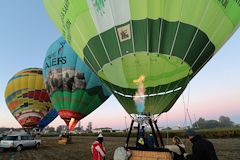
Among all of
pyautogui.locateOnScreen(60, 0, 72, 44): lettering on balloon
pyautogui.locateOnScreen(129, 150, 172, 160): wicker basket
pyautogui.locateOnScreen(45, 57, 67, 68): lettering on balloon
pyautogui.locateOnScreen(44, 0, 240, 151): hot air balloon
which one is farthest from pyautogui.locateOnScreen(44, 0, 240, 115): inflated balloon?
pyautogui.locateOnScreen(45, 57, 67, 68): lettering on balloon

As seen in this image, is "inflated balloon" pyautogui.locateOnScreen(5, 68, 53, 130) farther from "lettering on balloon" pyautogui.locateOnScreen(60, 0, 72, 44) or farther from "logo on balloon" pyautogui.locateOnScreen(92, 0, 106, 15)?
"logo on balloon" pyautogui.locateOnScreen(92, 0, 106, 15)

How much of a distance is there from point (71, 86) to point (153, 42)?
1345cm

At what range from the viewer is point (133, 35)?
6.37 meters

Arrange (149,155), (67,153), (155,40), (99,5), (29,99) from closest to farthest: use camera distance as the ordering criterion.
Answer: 1. (149,155)
2. (155,40)
3. (99,5)
4. (67,153)
5. (29,99)

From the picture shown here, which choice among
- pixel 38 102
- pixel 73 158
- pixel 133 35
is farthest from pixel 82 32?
pixel 38 102

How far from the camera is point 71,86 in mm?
18750

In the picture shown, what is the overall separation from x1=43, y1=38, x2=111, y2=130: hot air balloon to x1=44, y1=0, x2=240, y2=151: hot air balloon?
11.8m

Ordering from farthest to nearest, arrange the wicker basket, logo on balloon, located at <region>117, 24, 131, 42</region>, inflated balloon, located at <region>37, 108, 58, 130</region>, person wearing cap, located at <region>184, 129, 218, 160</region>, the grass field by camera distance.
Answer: inflated balloon, located at <region>37, 108, 58, 130</region> < the grass field < logo on balloon, located at <region>117, 24, 131, 42</region> < the wicker basket < person wearing cap, located at <region>184, 129, 218, 160</region>

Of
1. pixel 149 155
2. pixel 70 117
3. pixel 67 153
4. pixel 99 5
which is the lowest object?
pixel 67 153

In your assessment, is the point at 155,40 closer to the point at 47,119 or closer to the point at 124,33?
the point at 124,33

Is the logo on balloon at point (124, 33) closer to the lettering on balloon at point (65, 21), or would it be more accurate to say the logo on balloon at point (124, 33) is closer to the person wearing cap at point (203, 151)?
the lettering on balloon at point (65, 21)

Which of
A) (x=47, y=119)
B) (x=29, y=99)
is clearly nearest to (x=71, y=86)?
(x=29, y=99)

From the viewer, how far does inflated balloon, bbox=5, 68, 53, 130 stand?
2616 centimetres

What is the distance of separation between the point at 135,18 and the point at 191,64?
2072mm
